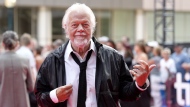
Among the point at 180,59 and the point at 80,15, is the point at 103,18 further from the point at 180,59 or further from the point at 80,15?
the point at 80,15

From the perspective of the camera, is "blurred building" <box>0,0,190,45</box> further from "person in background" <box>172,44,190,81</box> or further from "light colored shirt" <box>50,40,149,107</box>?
"light colored shirt" <box>50,40,149,107</box>

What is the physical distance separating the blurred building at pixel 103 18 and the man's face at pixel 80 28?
30168mm

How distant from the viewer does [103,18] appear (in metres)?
38.2

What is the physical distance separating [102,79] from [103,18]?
34589mm

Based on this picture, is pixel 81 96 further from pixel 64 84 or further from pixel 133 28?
pixel 133 28

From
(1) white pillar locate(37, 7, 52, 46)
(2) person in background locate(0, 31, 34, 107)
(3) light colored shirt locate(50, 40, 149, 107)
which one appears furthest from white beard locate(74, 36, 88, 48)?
(1) white pillar locate(37, 7, 52, 46)

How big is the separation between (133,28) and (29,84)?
31.5 metres

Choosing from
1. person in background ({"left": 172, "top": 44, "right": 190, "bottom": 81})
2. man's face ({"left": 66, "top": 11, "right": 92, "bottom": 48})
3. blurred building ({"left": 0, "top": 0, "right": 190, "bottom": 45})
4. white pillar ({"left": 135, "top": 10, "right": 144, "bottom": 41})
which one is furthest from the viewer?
white pillar ({"left": 135, "top": 10, "right": 144, "bottom": 41})

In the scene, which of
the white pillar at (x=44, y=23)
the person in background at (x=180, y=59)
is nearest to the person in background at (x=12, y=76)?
the person in background at (x=180, y=59)

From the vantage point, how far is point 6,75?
6781mm

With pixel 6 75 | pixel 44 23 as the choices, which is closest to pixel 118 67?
pixel 6 75

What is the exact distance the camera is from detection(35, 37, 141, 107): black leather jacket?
148 inches

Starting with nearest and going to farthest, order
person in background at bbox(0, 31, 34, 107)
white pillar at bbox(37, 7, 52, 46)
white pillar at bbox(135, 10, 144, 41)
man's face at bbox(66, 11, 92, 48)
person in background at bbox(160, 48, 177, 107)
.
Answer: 1. man's face at bbox(66, 11, 92, 48)
2. person in background at bbox(0, 31, 34, 107)
3. person in background at bbox(160, 48, 177, 107)
4. white pillar at bbox(37, 7, 52, 46)
5. white pillar at bbox(135, 10, 144, 41)

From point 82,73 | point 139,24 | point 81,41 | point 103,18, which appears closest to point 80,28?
point 81,41
